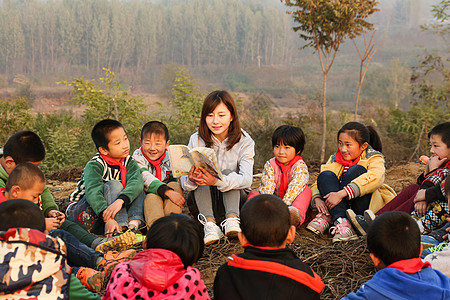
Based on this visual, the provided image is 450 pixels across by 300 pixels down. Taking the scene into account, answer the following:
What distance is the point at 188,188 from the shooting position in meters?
4.17

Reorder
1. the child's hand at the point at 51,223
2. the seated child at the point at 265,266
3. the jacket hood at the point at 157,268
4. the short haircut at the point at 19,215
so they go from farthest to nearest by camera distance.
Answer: the child's hand at the point at 51,223 → the short haircut at the point at 19,215 → the seated child at the point at 265,266 → the jacket hood at the point at 157,268

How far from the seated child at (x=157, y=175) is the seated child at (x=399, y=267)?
7.56 ft

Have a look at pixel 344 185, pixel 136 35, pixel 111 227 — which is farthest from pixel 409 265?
pixel 136 35

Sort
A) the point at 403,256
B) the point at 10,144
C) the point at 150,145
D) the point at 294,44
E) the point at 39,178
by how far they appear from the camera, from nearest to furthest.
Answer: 1. the point at 403,256
2. the point at 39,178
3. the point at 10,144
4. the point at 150,145
5. the point at 294,44

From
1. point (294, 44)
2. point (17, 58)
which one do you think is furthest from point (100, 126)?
point (294, 44)

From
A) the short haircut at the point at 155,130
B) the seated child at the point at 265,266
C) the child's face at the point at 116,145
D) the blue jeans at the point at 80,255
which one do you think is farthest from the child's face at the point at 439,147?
the blue jeans at the point at 80,255

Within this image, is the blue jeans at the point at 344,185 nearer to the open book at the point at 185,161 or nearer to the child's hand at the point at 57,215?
the open book at the point at 185,161

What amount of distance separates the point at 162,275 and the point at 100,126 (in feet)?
8.02

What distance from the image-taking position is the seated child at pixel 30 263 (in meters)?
2.15

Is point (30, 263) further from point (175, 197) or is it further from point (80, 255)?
point (175, 197)

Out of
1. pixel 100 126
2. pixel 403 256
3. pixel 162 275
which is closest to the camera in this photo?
pixel 162 275

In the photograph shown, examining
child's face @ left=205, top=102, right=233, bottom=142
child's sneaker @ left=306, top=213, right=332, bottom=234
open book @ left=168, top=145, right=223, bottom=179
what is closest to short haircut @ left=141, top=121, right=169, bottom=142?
child's face @ left=205, top=102, right=233, bottom=142

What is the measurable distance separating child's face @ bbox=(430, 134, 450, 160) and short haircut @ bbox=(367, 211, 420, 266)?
6.16 ft

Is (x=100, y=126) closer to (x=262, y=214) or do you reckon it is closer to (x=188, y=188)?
(x=188, y=188)
